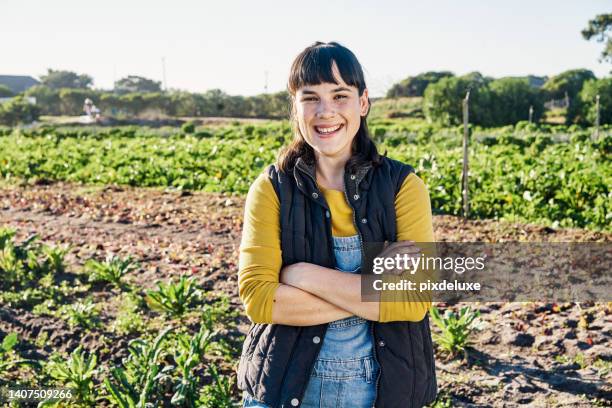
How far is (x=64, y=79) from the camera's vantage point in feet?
272

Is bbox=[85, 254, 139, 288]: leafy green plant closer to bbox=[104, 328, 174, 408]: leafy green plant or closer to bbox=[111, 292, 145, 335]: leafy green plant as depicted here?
bbox=[111, 292, 145, 335]: leafy green plant

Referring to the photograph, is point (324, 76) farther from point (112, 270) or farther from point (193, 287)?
point (112, 270)

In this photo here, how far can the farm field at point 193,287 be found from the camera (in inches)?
132

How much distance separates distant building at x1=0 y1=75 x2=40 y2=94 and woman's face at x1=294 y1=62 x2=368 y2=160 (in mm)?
86520

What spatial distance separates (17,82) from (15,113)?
5378 cm

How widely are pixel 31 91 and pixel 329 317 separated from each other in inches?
2095

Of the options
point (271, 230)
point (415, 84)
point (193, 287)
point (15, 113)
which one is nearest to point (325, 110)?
point (271, 230)

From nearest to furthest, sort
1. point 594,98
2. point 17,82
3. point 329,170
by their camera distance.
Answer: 1. point 329,170
2. point 594,98
3. point 17,82

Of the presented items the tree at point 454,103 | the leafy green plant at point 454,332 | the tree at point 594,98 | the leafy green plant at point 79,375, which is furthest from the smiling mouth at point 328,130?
the tree at point 454,103

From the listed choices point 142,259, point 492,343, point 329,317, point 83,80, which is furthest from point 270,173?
point 83,80

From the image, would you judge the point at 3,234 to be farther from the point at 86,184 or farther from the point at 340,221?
the point at 86,184

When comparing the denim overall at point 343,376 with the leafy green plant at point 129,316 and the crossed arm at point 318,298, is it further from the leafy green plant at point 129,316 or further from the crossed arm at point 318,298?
the leafy green plant at point 129,316

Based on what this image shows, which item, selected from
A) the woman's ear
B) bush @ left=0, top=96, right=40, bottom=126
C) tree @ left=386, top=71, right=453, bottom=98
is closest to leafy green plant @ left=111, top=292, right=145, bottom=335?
the woman's ear

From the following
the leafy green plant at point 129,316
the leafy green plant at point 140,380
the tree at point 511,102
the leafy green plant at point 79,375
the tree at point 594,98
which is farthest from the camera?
the tree at point 511,102
